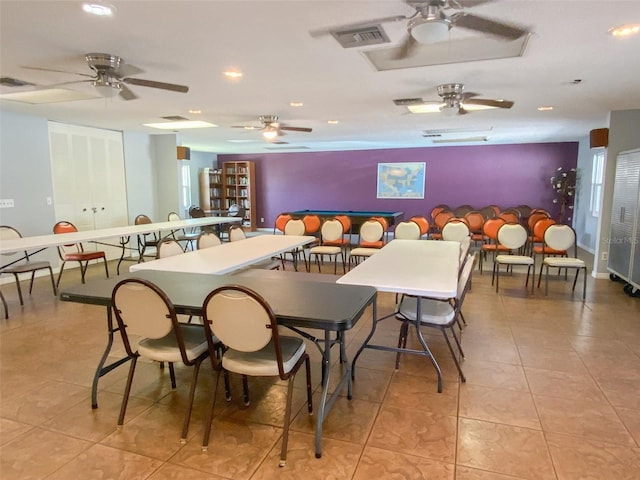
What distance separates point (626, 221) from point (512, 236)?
128 centimetres

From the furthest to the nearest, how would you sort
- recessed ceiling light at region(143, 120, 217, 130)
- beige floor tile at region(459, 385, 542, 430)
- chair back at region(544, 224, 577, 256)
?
1. recessed ceiling light at region(143, 120, 217, 130)
2. chair back at region(544, 224, 577, 256)
3. beige floor tile at region(459, 385, 542, 430)

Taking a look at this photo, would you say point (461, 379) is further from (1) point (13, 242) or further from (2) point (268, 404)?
(1) point (13, 242)

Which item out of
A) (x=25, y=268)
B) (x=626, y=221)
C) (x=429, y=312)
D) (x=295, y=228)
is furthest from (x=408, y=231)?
(x=25, y=268)

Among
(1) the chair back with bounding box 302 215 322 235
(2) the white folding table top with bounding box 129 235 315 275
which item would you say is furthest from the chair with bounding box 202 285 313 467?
(1) the chair back with bounding box 302 215 322 235

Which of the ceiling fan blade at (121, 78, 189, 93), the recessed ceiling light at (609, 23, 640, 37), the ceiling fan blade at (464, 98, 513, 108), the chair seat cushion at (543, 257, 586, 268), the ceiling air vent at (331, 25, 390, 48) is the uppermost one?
the recessed ceiling light at (609, 23, 640, 37)

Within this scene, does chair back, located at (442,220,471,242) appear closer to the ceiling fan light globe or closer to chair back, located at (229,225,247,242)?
chair back, located at (229,225,247,242)

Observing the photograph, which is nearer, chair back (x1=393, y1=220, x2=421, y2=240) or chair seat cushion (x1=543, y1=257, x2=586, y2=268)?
chair seat cushion (x1=543, y1=257, x2=586, y2=268)

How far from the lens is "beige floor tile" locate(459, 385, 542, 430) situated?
7.29 feet

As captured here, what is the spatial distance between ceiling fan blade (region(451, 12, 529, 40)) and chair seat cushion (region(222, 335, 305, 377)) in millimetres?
2014

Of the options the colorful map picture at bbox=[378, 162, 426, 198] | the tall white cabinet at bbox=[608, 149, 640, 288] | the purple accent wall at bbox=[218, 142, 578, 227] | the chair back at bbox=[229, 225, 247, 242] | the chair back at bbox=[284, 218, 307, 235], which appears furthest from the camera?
the colorful map picture at bbox=[378, 162, 426, 198]

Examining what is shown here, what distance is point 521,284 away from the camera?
5.27 metres

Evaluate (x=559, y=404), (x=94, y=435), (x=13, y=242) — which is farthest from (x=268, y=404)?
(x=13, y=242)

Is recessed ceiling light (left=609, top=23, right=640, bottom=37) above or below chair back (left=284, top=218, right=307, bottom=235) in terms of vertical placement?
above

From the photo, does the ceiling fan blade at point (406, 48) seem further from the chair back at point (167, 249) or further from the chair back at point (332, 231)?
the chair back at point (332, 231)
